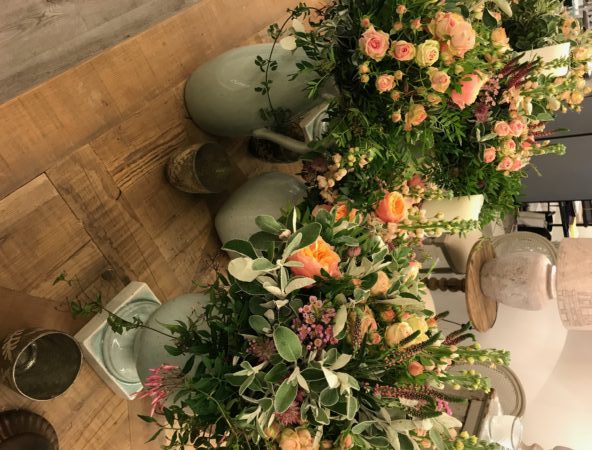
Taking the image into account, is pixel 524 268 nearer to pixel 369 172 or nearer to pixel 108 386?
pixel 369 172

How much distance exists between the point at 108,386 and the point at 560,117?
2.94 metres

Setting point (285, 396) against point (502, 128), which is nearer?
point (285, 396)

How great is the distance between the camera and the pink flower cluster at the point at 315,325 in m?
0.74

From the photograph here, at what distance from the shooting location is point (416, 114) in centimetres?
99

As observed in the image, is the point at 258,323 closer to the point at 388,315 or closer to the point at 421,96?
the point at 388,315

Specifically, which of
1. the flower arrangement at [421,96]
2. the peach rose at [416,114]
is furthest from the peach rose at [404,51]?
the peach rose at [416,114]

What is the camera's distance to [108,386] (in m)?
1.06

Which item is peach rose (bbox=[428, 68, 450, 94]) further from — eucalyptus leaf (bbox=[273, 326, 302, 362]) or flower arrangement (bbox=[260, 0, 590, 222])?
eucalyptus leaf (bbox=[273, 326, 302, 362])

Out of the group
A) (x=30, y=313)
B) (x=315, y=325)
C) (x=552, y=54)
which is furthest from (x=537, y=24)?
(x=30, y=313)

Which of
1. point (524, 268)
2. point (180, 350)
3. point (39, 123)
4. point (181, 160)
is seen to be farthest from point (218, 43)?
point (524, 268)

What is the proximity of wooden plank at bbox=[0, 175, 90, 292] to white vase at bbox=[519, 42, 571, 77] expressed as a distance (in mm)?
1228

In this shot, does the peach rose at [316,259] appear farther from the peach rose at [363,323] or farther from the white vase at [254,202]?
the white vase at [254,202]

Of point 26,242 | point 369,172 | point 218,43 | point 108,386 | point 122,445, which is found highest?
point 218,43

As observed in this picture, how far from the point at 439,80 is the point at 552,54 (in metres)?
0.56
